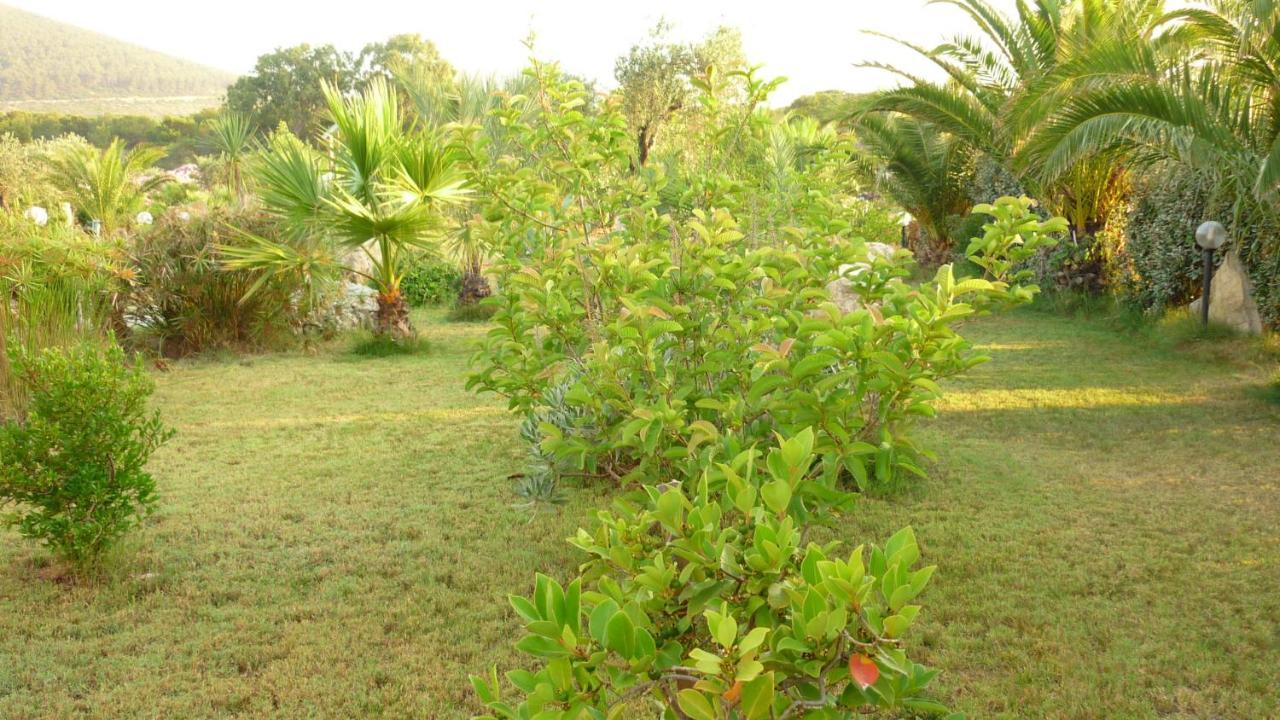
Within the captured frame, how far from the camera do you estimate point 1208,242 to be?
852 centimetres

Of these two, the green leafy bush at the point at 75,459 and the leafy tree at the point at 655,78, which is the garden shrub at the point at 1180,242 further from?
the leafy tree at the point at 655,78

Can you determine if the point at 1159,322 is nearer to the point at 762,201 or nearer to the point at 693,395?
the point at 762,201

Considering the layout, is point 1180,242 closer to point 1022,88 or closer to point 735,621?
point 1022,88

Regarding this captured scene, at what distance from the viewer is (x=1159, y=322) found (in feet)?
31.1

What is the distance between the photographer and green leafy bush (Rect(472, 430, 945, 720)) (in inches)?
48.1

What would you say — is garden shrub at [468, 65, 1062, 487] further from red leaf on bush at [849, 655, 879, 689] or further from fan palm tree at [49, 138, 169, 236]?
fan palm tree at [49, 138, 169, 236]

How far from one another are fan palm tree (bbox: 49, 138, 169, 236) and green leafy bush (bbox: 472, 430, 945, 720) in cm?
1726

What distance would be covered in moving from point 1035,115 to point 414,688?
28.1 feet

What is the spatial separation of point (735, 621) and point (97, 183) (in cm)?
1934

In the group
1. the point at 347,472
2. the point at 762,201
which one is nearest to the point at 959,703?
the point at 762,201

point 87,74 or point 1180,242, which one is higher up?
point 87,74

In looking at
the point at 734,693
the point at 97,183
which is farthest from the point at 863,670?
the point at 97,183

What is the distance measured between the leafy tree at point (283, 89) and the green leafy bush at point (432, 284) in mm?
32814

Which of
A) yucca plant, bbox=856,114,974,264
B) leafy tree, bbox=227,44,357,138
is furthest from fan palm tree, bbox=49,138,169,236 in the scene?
leafy tree, bbox=227,44,357,138
